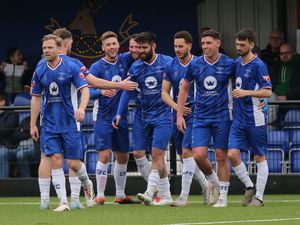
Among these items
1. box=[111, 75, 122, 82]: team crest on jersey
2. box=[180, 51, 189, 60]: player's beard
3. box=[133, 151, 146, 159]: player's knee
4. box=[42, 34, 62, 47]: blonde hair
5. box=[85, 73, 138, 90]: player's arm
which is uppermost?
box=[42, 34, 62, 47]: blonde hair

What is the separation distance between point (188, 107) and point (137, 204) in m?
1.49

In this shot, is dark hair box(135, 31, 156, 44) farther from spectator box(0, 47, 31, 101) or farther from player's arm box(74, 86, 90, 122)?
spectator box(0, 47, 31, 101)

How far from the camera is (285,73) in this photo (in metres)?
20.8

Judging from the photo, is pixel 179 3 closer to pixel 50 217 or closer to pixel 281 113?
pixel 281 113

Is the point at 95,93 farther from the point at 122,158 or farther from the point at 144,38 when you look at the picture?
the point at 144,38

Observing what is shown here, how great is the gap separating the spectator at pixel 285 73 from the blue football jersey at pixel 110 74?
3978 millimetres

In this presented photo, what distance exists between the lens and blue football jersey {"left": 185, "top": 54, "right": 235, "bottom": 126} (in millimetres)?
15828

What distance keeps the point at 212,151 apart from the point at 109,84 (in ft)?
9.76

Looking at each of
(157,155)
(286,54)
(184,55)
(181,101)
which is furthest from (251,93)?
(286,54)

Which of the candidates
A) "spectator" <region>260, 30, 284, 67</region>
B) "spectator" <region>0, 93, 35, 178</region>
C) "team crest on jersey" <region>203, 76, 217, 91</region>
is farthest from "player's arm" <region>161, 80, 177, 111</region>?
"spectator" <region>260, 30, 284, 67</region>

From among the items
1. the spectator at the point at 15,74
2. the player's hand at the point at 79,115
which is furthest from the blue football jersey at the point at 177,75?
the spectator at the point at 15,74

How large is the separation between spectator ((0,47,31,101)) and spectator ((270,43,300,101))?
4.25 metres

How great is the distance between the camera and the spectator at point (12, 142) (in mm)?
19125

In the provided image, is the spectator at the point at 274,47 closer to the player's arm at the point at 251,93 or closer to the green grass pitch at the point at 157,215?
the green grass pitch at the point at 157,215
